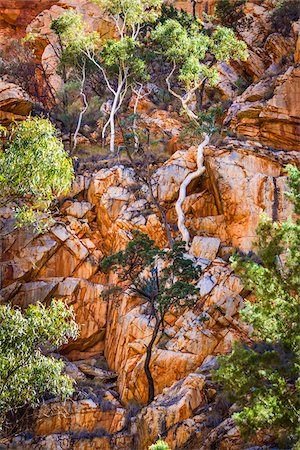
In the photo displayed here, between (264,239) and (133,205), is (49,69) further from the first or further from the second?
(264,239)

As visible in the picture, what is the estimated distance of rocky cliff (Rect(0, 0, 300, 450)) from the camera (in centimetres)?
1605

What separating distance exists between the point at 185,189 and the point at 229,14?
1816 cm

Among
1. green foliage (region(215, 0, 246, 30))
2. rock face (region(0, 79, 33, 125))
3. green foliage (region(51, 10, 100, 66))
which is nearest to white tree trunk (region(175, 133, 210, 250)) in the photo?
green foliage (region(51, 10, 100, 66))

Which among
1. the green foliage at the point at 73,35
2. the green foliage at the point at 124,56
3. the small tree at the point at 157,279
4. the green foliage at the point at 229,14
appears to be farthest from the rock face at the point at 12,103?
the green foliage at the point at 229,14

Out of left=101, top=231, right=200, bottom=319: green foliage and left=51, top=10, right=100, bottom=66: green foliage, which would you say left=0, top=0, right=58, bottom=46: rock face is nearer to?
left=51, top=10, right=100, bottom=66: green foliage

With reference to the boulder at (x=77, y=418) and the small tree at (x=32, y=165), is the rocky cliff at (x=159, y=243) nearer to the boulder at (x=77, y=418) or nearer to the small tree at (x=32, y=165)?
the boulder at (x=77, y=418)

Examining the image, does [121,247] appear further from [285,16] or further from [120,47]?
[285,16]

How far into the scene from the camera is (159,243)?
71.2ft

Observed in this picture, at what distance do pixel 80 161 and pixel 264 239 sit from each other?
1681cm

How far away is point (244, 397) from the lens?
10.1m

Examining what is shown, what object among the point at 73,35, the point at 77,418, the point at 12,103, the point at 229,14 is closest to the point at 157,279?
the point at 77,418

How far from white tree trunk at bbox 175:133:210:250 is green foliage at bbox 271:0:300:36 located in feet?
44.1

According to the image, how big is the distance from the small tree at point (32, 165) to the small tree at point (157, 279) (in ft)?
25.3

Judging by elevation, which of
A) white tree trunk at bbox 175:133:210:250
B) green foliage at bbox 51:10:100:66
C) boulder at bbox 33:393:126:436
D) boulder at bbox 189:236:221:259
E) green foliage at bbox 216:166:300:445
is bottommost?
boulder at bbox 33:393:126:436
